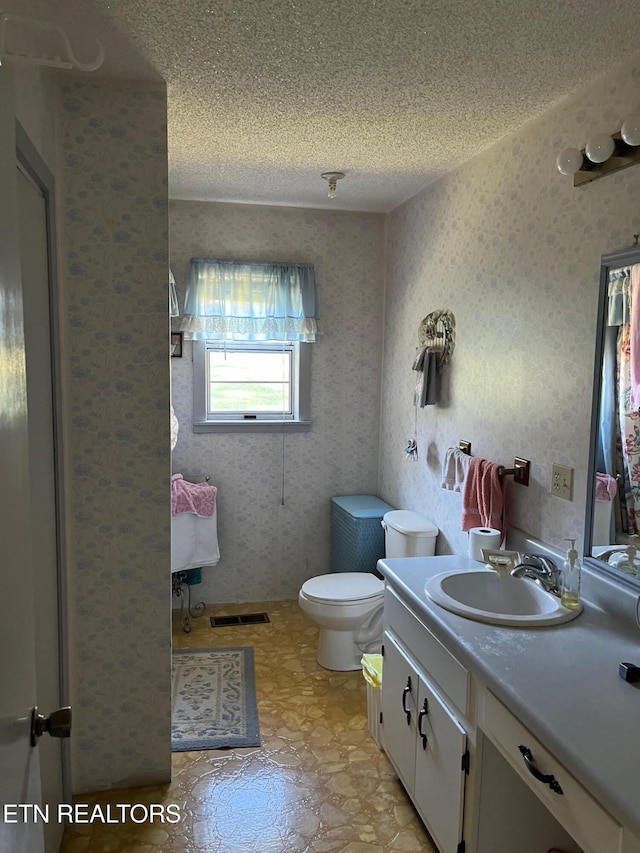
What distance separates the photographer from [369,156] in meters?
2.81

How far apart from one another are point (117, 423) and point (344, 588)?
1.50 metres

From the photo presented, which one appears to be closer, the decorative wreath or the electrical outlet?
the electrical outlet

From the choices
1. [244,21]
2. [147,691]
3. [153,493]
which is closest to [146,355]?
[153,493]

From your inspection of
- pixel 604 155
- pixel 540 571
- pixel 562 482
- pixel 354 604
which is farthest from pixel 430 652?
pixel 604 155

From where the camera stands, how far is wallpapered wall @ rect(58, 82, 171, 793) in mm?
2107

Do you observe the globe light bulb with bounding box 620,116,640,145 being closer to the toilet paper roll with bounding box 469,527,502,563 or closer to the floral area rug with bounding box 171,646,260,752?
the toilet paper roll with bounding box 469,527,502,563

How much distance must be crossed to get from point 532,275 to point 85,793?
2.48 metres

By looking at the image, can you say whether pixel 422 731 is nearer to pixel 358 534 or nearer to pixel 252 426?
pixel 358 534

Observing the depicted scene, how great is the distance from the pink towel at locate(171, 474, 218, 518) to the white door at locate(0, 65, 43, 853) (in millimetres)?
2541

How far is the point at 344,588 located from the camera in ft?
10.4

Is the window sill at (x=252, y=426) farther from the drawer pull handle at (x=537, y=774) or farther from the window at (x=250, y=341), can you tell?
the drawer pull handle at (x=537, y=774)

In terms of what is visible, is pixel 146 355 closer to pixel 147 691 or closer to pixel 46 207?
pixel 46 207

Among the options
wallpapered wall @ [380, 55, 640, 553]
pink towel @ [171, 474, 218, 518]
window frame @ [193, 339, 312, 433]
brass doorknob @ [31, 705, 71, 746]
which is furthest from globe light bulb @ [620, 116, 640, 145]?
pink towel @ [171, 474, 218, 518]

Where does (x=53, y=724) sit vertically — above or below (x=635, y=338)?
below
